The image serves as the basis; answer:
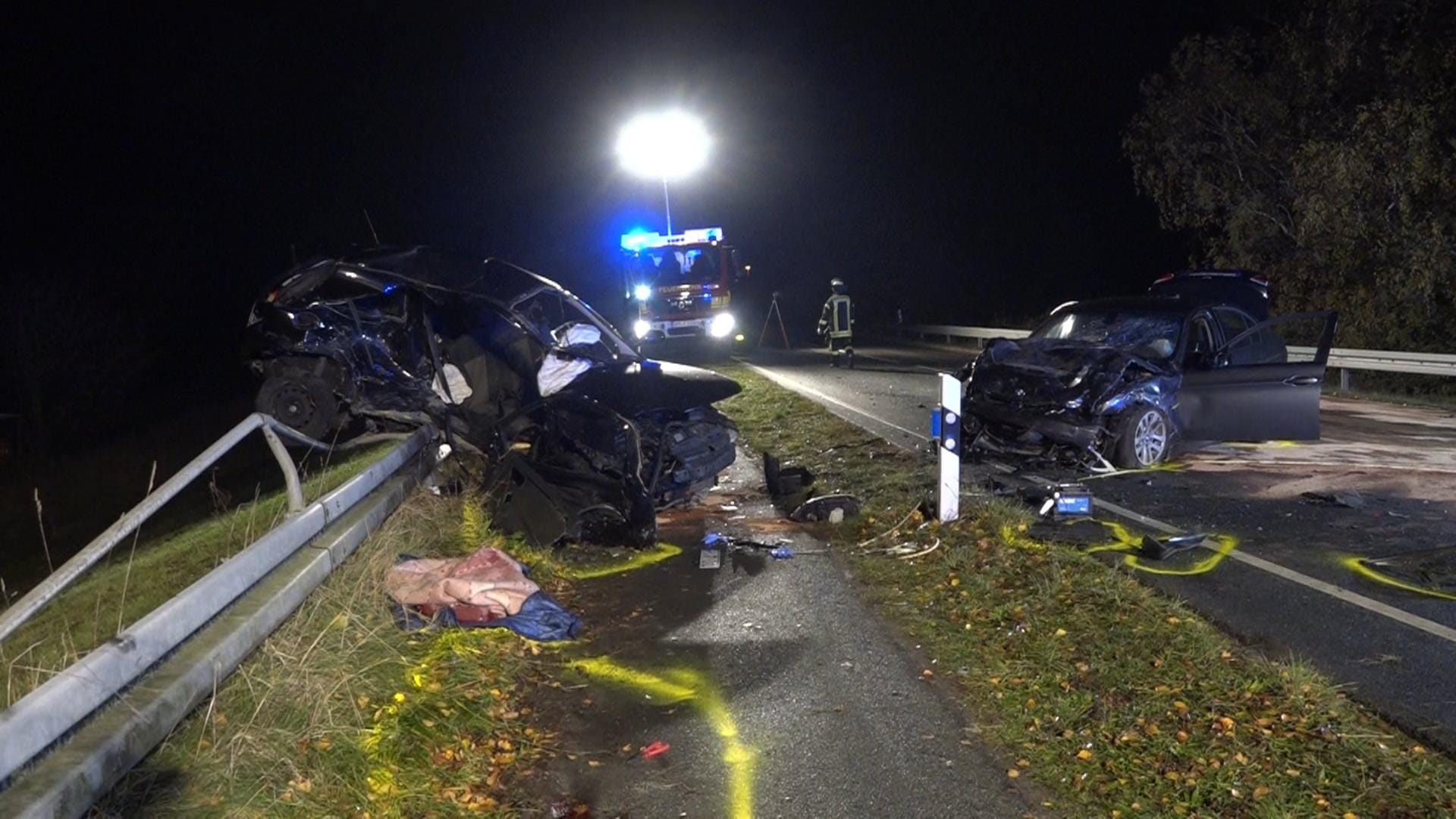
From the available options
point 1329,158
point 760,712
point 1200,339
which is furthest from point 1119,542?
point 1329,158

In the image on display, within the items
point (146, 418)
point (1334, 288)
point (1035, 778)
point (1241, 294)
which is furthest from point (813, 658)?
point (146, 418)

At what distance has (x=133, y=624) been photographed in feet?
12.1

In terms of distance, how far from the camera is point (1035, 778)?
413cm

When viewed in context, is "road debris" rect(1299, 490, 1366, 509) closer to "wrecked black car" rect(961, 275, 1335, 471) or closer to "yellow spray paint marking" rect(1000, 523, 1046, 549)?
"wrecked black car" rect(961, 275, 1335, 471)

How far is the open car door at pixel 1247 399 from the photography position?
10.5 meters

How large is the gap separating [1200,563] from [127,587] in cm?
612

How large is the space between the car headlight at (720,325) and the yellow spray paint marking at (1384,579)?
19181 millimetres

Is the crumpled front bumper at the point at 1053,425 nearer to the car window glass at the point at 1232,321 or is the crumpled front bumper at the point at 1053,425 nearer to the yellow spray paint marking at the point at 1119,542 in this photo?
the yellow spray paint marking at the point at 1119,542

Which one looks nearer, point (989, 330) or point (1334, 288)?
point (1334, 288)

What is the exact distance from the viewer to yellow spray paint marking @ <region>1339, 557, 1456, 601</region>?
20.0 ft

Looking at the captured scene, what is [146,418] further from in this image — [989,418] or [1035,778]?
[1035,778]

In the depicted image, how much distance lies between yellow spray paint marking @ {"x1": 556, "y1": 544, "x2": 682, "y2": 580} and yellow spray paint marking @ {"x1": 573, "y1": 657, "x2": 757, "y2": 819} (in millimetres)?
1596

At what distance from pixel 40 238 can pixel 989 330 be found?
137ft

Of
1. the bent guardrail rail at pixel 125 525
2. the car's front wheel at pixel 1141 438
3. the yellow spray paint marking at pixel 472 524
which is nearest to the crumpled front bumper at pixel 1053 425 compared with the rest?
the car's front wheel at pixel 1141 438
